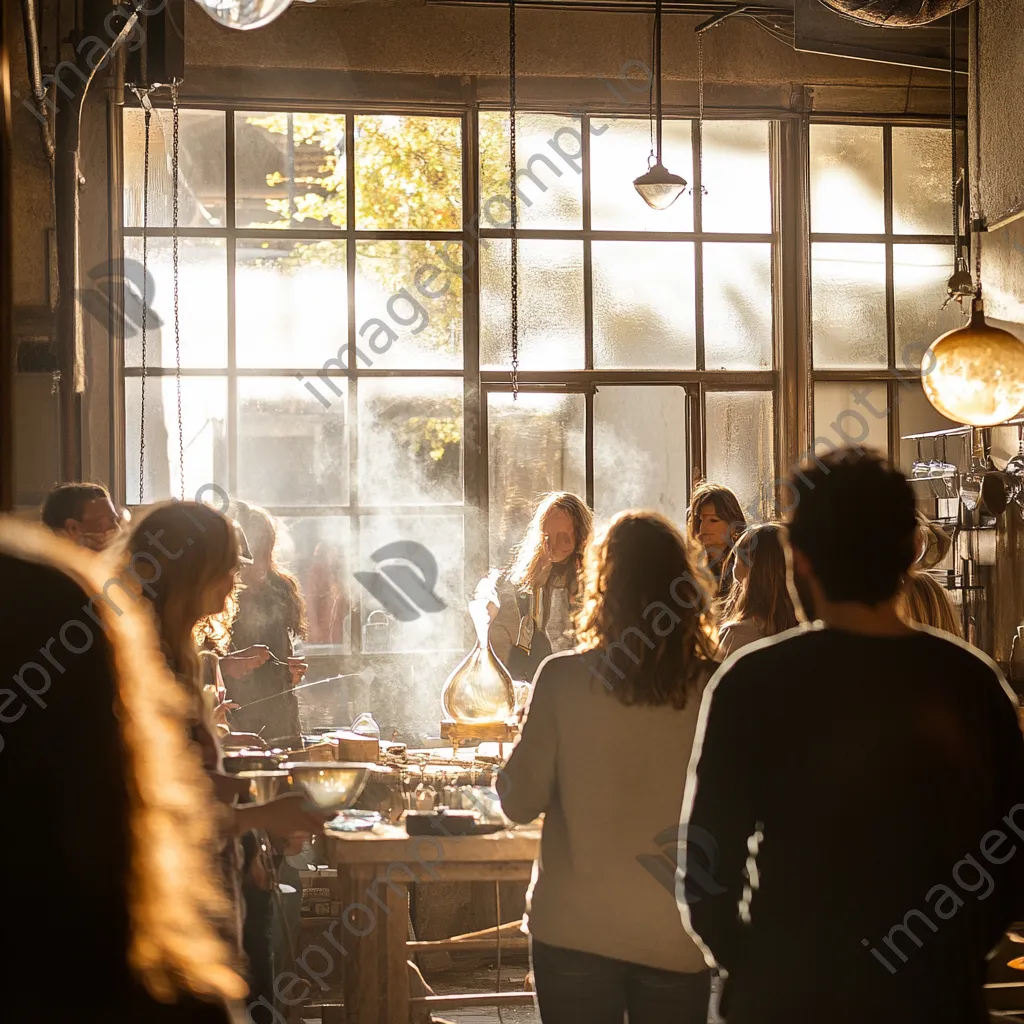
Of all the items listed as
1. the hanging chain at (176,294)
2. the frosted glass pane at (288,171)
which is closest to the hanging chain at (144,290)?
the hanging chain at (176,294)

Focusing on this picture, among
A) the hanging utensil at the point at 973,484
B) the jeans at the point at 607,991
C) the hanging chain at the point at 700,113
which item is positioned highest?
the hanging chain at the point at 700,113

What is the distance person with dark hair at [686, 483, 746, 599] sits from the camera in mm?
5062

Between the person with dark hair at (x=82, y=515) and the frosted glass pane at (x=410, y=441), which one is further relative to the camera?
the frosted glass pane at (x=410, y=441)

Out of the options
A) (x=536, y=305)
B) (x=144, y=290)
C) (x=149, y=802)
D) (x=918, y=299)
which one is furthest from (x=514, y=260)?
(x=149, y=802)

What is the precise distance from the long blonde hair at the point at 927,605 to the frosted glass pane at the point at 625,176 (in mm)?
3683

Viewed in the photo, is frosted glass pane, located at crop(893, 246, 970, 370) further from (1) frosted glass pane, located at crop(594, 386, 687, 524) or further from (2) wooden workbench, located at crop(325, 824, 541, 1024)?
(2) wooden workbench, located at crop(325, 824, 541, 1024)

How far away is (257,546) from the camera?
505cm

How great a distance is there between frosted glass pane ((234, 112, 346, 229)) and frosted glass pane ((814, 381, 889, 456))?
2.88 m

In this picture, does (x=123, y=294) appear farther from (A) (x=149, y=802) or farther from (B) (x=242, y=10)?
(A) (x=149, y=802)

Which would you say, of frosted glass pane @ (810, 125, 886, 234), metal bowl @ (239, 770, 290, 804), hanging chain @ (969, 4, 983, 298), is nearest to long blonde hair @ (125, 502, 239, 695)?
metal bowl @ (239, 770, 290, 804)

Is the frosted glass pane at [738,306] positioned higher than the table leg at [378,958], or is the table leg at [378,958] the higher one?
the frosted glass pane at [738,306]

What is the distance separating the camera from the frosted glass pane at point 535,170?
683 cm

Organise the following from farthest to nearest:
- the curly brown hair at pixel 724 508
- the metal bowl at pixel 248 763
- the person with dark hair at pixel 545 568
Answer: the curly brown hair at pixel 724 508 < the person with dark hair at pixel 545 568 < the metal bowl at pixel 248 763

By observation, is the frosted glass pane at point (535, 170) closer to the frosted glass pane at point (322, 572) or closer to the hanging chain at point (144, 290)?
the hanging chain at point (144, 290)
